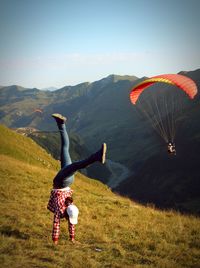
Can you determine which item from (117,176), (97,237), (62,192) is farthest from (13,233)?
(117,176)

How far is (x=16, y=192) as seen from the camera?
1847 centimetres

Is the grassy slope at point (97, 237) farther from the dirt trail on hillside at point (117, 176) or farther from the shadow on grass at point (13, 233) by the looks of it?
the dirt trail on hillside at point (117, 176)

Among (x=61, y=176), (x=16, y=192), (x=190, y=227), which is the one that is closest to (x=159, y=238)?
(x=190, y=227)

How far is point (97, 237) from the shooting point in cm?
1133

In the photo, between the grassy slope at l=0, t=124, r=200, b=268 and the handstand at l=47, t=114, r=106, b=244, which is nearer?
the grassy slope at l=0, t=124, r=200, b=268

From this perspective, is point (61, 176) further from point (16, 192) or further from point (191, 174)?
point (191, 174)

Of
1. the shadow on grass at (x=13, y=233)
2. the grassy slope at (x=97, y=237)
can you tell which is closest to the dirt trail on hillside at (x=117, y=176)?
the grassy slope at (x=97, y=237)

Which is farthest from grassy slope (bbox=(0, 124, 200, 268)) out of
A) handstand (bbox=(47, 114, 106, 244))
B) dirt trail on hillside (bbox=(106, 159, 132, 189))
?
dirt trail on hillside (bbox=(106, 159, 132, 189))

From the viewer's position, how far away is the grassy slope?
9.15 meters

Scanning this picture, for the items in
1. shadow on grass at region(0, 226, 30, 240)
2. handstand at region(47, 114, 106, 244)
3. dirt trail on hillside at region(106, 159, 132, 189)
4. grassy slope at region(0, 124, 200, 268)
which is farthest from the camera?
dirt trail on hillside at region(106, 159, 132, 189)

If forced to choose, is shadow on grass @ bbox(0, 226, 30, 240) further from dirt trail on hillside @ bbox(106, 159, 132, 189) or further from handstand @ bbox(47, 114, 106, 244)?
dirt trail on hillside @ bbox(106, 159, 132, 189)

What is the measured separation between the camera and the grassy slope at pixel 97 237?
915 centimetres

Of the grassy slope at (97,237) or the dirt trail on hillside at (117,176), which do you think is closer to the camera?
the grassy slope at (97,237)

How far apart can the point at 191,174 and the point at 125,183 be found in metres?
26.1
